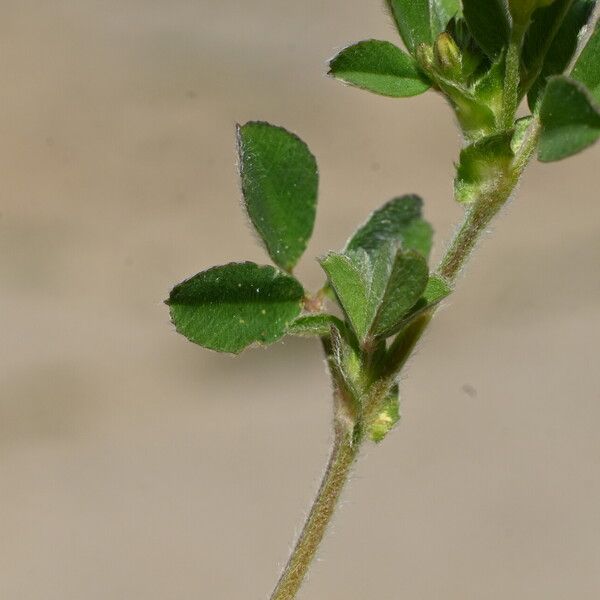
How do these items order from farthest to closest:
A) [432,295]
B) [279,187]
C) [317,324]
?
[279,187] → [317,324] → [432,295]

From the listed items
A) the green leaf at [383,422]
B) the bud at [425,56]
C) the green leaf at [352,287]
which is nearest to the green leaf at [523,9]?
the bud at [425,56]

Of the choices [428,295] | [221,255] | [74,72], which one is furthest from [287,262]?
[74,72]

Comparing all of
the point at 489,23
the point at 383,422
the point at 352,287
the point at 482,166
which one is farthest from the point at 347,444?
the point at 489,23

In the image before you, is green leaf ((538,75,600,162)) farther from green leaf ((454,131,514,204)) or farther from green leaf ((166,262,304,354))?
green leaf ((166,262,304,354))

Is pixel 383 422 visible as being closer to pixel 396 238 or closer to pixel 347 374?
pixel 347 374

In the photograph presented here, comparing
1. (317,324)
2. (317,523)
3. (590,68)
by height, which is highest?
(590,68)

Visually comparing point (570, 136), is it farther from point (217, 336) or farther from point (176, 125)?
point (176, 125)

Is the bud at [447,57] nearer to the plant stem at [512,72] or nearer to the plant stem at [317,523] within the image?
the plant stem at [512,72]
